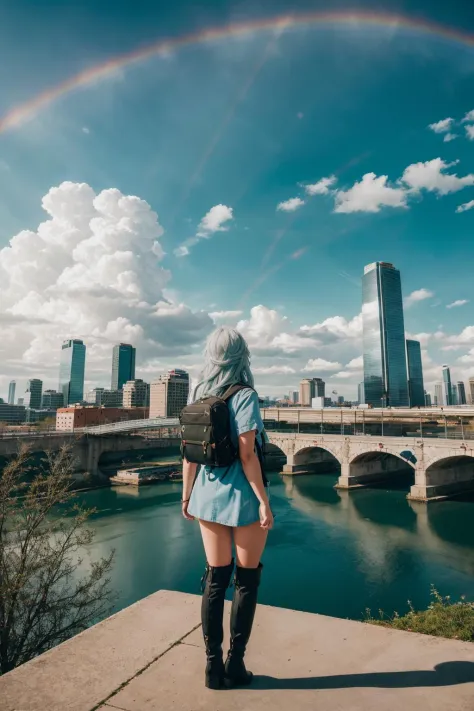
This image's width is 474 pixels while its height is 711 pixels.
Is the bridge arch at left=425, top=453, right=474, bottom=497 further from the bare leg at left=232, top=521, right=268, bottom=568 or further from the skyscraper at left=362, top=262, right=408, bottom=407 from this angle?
the skyscraper at left=362, top=262, right=408, bottom=407

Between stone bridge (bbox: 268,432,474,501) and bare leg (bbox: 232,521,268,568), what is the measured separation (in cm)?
3832

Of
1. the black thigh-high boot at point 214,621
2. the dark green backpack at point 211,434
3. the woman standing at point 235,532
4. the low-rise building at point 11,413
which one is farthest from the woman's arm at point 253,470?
the low-rise building at point 11,413

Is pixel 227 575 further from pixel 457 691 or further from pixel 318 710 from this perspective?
pixel 457 691

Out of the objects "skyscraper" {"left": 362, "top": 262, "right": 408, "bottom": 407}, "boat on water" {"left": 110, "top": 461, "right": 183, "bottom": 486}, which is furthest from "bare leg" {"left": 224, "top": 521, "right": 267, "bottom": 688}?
"skyscraper" {"left": 362, "top": 262, "right": 408, "bottom": 407}

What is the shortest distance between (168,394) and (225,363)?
14754cm

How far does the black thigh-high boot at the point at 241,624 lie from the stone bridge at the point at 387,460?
38307 mm

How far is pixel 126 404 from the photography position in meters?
184

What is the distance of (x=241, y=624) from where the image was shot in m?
2.97

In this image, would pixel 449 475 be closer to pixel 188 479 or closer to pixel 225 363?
pixel 188 479

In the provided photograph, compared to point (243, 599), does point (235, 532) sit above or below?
above

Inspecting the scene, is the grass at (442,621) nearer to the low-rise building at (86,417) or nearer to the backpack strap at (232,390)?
the backpack strap at (232,390)

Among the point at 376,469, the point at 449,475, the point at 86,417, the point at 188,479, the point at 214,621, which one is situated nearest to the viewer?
the point at 214,621

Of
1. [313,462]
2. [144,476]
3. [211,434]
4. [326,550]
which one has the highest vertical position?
[211,434]

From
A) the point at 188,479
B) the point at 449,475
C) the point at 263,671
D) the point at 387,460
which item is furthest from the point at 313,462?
the point at 188,479
